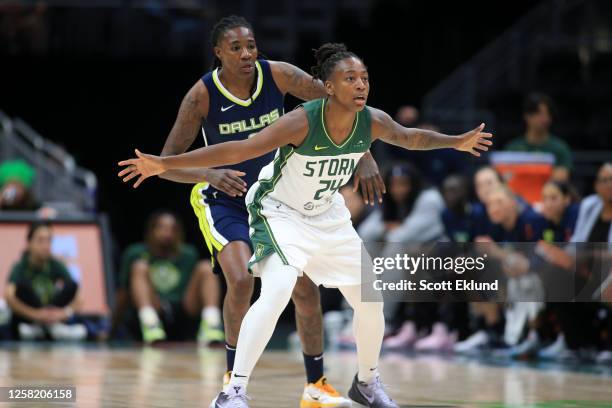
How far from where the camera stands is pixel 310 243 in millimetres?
5195

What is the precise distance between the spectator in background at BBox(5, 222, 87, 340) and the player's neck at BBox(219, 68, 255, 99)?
5.06 m

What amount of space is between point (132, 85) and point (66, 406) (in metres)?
9.51

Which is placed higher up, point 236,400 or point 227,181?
point 227,181

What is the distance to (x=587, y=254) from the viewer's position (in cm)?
762

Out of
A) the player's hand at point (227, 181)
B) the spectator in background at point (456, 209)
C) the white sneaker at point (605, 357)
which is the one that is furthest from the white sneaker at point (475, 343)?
the player's hand at point (227, 181)

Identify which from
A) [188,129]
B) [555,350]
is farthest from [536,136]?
[188,129]

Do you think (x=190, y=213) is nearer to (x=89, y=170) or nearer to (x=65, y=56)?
(x=89, y=170)

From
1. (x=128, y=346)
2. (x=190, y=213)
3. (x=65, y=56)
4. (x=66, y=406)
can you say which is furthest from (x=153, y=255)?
(x=66, y=406)

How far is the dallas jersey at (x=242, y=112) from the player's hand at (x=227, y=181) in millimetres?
414

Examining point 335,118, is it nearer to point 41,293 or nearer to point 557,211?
point 557,211

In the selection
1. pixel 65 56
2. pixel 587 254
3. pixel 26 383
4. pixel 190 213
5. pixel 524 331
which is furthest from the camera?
pixel 65 56

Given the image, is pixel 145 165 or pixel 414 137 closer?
pixel 145 165

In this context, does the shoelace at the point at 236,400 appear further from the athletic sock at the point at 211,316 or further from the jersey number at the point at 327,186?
the athletic sock at the point at 211,316

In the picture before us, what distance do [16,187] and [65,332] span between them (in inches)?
69.8
